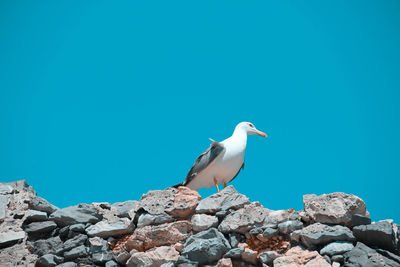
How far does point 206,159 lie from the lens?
30.3ft

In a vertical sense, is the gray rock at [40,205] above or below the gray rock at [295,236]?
above

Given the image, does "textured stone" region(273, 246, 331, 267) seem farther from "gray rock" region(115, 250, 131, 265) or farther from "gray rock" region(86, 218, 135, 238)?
"gray rock" region(86, 218, 135, 238)

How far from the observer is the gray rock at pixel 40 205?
7281 millimetres

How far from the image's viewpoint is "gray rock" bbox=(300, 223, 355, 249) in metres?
5.94

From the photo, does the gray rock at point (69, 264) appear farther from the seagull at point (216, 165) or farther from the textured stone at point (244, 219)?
the seagull at point (216, 165)

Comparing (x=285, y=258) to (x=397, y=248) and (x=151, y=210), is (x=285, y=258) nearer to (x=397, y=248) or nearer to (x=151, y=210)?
(x=397, y=248)

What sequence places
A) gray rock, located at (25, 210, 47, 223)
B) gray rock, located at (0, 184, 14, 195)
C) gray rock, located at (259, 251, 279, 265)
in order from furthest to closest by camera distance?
gray rock, located at (0, 184, 14, 195)
gray rock, located at (25, 210, 47, 223)
gray rock, located at (259, 251, 279, 265)

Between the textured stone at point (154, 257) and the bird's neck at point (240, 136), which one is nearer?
the textured stone at point (154, 257)

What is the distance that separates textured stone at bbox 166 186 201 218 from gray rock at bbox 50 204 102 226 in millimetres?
1267

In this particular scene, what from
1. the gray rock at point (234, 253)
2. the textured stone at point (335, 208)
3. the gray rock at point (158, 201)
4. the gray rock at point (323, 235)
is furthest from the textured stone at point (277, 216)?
the gray rock at point (158, 201)

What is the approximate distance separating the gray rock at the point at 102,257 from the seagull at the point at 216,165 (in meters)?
2.64

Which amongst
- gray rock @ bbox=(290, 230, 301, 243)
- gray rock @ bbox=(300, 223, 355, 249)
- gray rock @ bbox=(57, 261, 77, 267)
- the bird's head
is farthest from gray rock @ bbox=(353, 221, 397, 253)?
the bird's head

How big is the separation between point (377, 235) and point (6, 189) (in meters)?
5.96

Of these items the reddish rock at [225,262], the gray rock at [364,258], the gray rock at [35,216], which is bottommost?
the gray rock at [364,258]
